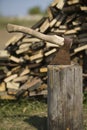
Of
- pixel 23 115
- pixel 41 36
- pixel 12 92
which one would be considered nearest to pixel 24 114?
pixel 23 115

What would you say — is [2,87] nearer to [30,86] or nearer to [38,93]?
[30,86]

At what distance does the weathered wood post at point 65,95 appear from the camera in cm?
477

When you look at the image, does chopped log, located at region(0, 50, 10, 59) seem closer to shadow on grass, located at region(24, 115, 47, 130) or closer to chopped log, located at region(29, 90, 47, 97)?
chopped log, located at region(29, 90, 47, 97)

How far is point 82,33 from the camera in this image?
7.15 metres

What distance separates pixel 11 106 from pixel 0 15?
102 ft

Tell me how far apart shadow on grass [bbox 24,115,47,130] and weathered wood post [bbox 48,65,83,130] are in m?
0.57

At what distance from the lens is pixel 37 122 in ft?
18.4

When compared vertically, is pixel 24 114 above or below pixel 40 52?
below

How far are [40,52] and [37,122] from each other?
1.85m

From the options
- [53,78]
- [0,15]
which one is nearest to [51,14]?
[53,78]

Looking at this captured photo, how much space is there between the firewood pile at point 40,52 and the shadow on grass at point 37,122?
1.20 meters

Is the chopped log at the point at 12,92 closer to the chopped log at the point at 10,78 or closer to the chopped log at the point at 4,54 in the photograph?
the chopped log at the point at 10,78

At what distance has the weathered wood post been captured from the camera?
4773 mm

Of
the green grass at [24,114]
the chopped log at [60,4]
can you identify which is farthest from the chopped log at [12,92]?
the chopped log at [60,4]
